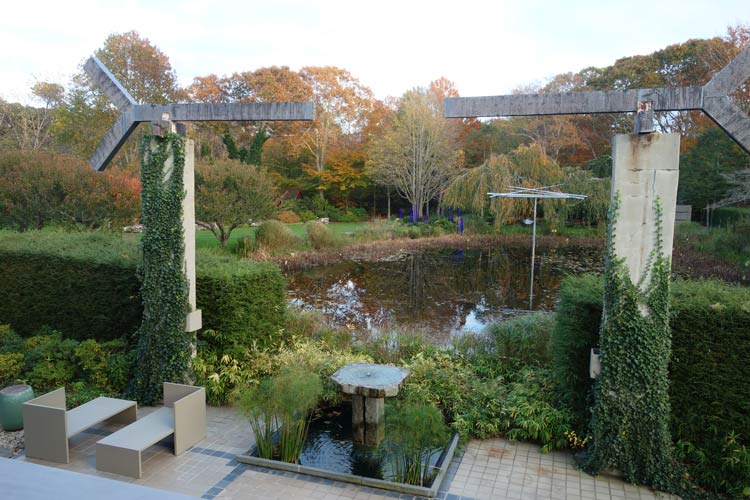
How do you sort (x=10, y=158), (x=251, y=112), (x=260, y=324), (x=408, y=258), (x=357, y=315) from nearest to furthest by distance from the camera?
(x=251, y=112)
(x=260, y=324)
(x=357, y=315)
(x=10, y=158)
(x=408, y=258)

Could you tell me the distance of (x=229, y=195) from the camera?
60.9ft

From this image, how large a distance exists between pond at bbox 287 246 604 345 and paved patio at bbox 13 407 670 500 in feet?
12.7

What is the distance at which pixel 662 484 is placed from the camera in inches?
191

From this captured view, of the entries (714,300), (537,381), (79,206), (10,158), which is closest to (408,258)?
(79,206)

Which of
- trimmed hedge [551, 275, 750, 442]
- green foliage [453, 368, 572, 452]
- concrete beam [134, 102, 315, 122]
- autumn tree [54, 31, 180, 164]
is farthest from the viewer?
autumn tree [54, 31, 180, 164]

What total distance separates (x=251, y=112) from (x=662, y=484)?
571 cm

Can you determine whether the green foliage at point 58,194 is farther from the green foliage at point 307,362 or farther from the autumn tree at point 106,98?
the autumn tree at point 106,98

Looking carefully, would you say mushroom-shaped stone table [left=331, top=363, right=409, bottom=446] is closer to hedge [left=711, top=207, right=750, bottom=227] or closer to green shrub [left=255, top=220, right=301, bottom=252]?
green shrub [left=255, top=220, right=301, bottom=252]

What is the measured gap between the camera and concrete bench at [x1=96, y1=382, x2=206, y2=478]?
4945 mm

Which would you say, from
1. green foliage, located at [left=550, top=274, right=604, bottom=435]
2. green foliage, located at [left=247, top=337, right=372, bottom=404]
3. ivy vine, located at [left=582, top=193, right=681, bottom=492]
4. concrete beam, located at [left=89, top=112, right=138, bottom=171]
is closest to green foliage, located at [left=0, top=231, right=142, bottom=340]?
concrete beam, located at [left=89, top=112, right=138, bottom=171]

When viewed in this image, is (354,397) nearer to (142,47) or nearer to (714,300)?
(714,300)

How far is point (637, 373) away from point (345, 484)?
2832mm

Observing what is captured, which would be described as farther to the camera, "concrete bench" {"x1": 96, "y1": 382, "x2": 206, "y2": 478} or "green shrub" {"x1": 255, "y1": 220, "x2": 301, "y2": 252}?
"green shrub" {"x1": 255, "y1": 220, "x2": 301, "y2": 252}

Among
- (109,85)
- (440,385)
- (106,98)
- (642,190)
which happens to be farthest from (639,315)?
(106,98)
